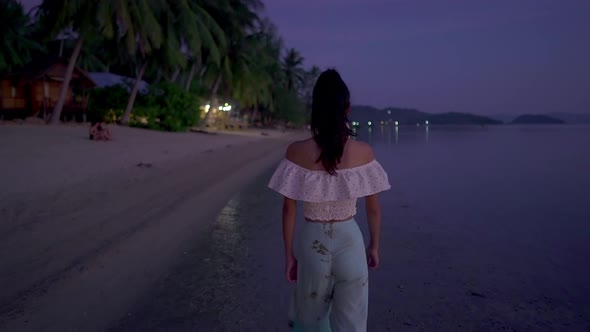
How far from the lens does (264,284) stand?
417cm

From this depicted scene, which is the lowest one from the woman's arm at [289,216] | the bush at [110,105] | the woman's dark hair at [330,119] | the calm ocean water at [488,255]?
the calm ocean water at [488,255]

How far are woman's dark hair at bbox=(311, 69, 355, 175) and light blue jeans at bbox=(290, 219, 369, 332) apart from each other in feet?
0.97

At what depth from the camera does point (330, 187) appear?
196cm

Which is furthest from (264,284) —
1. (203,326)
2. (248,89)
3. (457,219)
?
(248,89)

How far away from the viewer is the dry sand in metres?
3.54

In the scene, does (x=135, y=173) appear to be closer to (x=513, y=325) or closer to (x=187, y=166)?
(x=187, y=166)

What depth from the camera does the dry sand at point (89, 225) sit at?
3.54 meters

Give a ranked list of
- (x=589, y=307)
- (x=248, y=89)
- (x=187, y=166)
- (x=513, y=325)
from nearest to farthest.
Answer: (x=513, y=325) < (x=589, y=307) < (x=187, y=166) < (x=248, y=89)

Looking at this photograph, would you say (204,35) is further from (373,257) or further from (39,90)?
(373,257)

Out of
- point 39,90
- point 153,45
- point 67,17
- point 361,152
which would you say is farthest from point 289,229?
point 39,90

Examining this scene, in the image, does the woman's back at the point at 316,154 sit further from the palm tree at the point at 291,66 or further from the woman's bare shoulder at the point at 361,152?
the palm tree at the point at 291,66

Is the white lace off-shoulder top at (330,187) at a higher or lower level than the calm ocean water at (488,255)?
higher

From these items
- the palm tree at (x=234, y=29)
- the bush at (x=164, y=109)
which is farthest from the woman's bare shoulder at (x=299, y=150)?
the palm tree at (x=234, y=29)

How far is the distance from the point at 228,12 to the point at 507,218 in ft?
79.0
